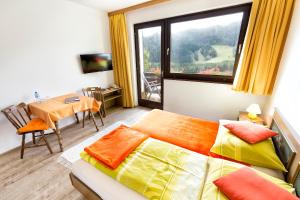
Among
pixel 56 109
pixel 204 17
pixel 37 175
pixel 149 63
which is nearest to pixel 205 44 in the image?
pixel 204 17

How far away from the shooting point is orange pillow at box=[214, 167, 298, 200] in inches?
33.0

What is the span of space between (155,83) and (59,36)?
2309 mm

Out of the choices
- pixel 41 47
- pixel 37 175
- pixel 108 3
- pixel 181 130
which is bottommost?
pixel 37 175

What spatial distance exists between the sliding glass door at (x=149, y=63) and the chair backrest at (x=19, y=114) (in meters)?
2.47

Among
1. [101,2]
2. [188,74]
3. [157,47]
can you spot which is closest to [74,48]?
[101,2]

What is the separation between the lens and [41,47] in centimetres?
254

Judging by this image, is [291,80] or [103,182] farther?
[291,80]

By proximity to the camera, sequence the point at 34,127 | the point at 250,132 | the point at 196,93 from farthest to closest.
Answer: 1. the point at 196,93
2. the point at 34,127
3. the point at 250,132

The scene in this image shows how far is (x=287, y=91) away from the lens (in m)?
1.60

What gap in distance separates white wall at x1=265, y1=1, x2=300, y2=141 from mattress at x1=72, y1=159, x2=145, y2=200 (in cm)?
146

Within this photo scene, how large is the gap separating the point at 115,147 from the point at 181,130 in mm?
885

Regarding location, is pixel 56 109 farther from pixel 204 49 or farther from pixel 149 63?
pixel 204 49

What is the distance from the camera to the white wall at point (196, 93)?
2.50 meters

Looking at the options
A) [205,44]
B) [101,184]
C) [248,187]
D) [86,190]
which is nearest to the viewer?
[248,187]
